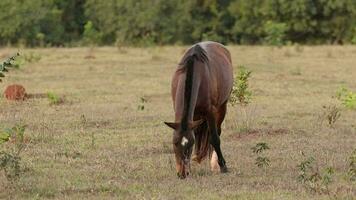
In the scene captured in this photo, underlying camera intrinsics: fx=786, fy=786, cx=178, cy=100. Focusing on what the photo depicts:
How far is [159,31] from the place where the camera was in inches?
1455

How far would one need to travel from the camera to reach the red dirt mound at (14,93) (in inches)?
581

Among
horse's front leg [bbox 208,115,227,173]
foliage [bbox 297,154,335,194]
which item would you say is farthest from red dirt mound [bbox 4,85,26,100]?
foliage [bbox 297,154,335,194]

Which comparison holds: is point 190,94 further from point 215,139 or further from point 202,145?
point 202,145

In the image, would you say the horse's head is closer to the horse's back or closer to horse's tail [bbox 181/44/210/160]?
horse's tail [bbox 181/44/210/160]

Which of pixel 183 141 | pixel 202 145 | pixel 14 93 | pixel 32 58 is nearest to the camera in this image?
pixel 183 141

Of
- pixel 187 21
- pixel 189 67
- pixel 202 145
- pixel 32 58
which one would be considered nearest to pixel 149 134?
pixel 202 145

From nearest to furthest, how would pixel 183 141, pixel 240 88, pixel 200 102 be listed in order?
pixel 183 141
pixel 200 102
pixel 240 88

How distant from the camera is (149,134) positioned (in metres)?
11.7

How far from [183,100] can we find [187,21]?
28944mm

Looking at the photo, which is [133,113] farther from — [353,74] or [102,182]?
[353,74]

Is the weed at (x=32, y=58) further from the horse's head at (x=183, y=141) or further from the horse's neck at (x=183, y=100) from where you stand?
the horse's head at (x=183, y=141)

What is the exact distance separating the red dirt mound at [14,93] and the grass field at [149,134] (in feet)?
0.45

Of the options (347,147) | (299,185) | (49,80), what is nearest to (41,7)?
(49,80)

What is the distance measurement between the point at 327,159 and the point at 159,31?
27751mm
